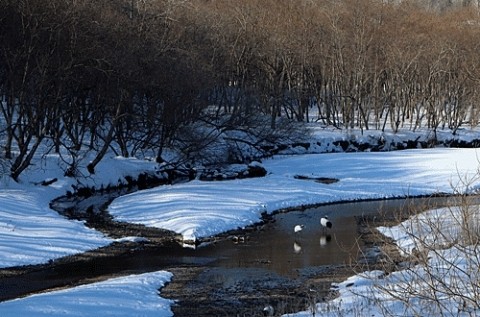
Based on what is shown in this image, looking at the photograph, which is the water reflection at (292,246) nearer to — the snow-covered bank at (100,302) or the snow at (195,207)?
the snow at (195,207)

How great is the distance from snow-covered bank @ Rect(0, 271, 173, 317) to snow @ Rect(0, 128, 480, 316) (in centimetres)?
2

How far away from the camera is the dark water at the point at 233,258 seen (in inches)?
666

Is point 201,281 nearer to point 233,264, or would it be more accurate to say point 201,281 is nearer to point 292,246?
point 233,264

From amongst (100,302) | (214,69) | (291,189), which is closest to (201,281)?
(100,302)

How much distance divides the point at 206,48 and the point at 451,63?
21.5 meters

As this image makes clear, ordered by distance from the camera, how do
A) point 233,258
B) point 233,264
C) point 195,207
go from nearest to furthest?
point 233,264 < point 233,258 < point 195,207

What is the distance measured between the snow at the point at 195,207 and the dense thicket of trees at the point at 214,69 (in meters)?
2.37

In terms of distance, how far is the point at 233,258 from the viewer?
62.8 feet

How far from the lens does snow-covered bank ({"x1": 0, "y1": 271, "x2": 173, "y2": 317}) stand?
1346cm

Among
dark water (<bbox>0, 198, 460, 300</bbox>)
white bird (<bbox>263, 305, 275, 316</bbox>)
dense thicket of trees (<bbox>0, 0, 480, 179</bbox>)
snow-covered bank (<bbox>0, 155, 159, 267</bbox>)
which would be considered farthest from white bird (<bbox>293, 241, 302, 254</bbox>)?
dense thicket of trees (<bbox>0, 0, 480, 179</bbox>)

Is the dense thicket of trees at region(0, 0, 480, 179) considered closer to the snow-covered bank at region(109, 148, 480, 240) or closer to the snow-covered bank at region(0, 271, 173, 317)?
the snow-covered bank at region(109, 148, 480, 240)

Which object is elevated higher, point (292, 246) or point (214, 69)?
point (214, 69)

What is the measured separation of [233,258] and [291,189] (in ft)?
38.6

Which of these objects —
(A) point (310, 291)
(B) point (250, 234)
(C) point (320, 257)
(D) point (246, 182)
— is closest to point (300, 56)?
(D) point (246, 182)
